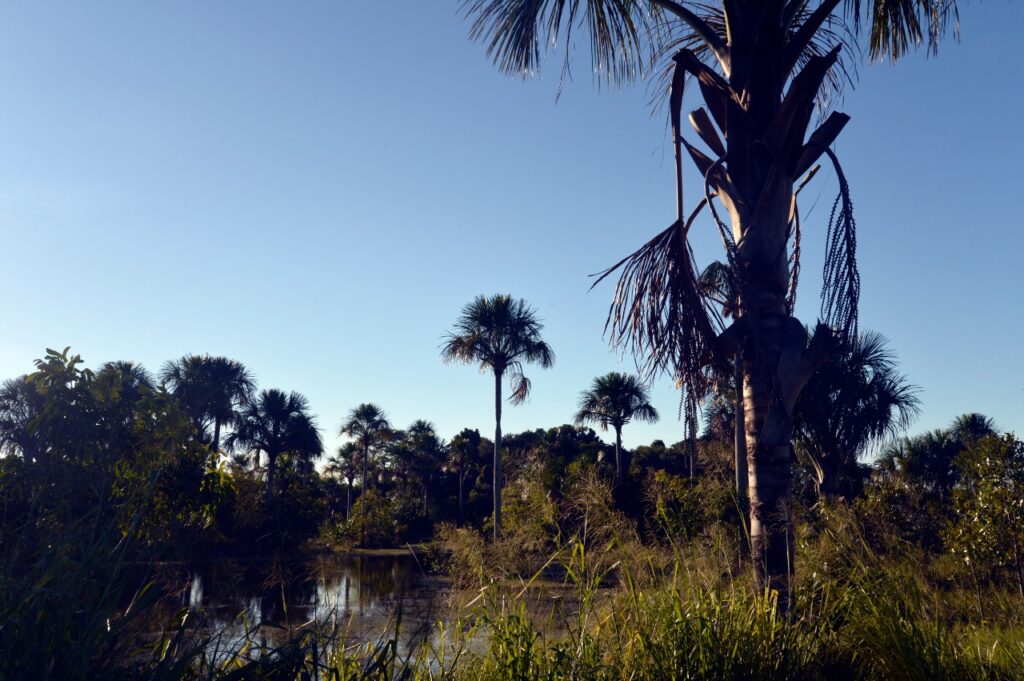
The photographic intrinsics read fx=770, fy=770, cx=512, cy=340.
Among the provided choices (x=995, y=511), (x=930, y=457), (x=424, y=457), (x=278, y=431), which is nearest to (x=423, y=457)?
(x=424, y=457)

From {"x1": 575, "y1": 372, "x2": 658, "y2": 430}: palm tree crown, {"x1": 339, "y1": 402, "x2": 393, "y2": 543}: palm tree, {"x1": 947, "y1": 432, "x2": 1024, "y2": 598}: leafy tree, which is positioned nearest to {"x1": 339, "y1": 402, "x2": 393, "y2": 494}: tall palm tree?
{"x1": 339, "y1": 402, "x2": 393, "y2": 543}: palm tree

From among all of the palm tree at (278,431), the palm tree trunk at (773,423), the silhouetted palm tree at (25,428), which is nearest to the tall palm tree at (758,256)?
the palm tree trunk at (773,423)

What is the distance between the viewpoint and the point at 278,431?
41.8 m

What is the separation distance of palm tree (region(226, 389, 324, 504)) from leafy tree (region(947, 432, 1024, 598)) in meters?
34.2

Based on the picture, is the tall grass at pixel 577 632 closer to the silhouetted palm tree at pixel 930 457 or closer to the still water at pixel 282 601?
the still water at pixel 282 601

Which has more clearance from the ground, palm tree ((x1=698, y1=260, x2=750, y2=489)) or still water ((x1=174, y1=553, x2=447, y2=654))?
palm tree ((x1=698, y1=260, x2=750, y2=489))

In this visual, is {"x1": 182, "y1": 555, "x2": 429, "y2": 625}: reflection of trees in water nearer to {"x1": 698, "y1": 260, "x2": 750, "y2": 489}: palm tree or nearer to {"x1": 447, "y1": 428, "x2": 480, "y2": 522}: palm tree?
{"x1": 698, "y1": 260, "x2": 750, "y2": 489}: palm tree

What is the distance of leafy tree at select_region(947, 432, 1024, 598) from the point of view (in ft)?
31.4

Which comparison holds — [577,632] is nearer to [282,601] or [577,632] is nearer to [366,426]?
[282,601]

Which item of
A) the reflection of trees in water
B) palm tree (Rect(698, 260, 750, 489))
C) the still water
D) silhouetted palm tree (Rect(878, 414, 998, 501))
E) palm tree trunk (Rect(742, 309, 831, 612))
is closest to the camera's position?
the still water

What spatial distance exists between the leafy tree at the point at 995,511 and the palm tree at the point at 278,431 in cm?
→ 3424

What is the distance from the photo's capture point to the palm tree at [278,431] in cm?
4028

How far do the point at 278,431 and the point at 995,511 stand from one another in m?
37.2

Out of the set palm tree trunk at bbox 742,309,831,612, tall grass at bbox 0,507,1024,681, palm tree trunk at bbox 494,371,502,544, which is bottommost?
tall grass at bbox 0,507,1024,681
